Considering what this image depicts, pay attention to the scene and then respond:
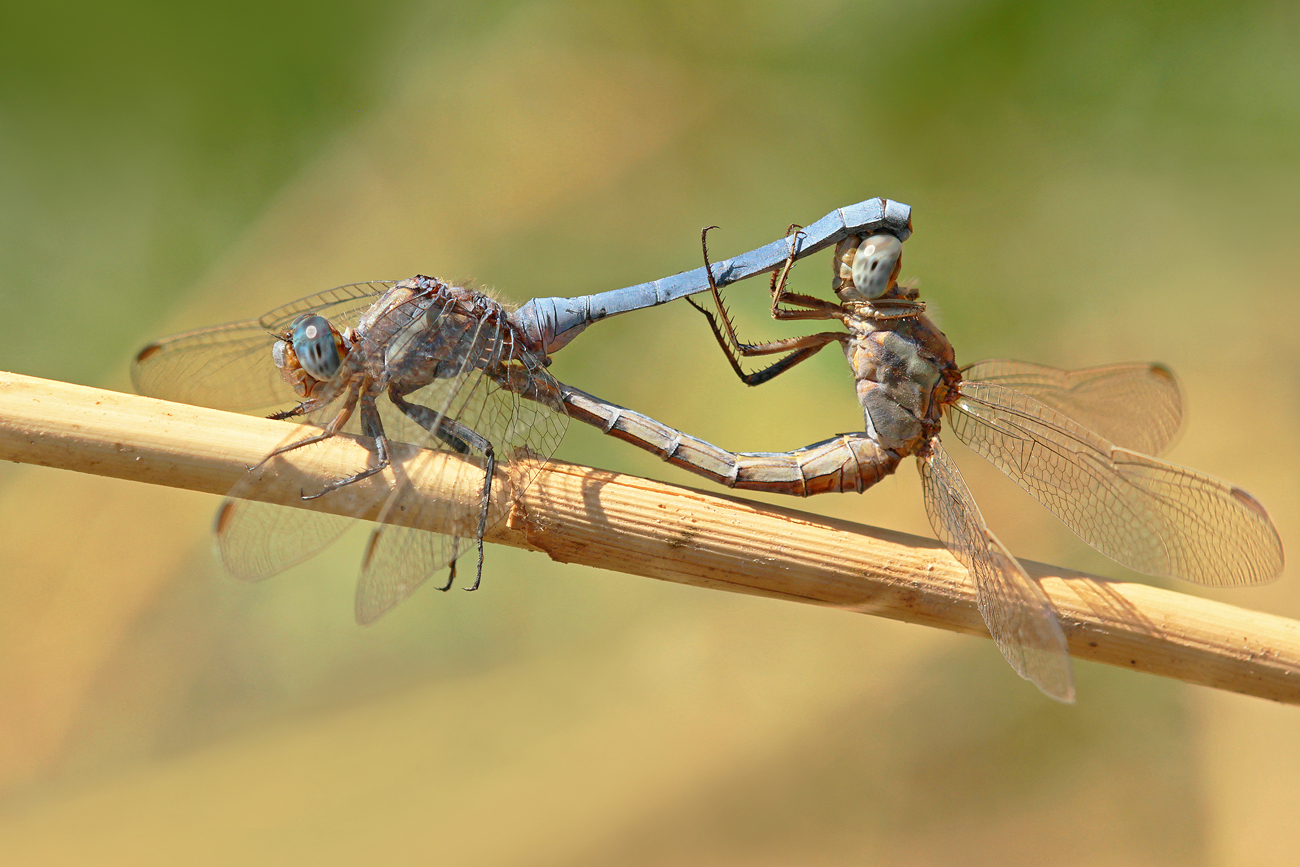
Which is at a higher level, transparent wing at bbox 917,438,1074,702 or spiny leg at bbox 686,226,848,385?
spiny leg at bbox 686,226,848,385

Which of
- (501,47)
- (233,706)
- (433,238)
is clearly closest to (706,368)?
(433,238)

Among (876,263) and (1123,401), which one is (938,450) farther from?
(1123,401)

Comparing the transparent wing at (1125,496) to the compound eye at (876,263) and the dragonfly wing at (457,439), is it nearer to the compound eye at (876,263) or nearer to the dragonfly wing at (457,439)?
the compound eye at (876,263)

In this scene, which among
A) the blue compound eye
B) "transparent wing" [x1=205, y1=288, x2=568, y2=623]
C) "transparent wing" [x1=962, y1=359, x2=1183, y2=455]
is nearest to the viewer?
"transparent wing" [x1=205, y1=288, x2=568, y2=623]

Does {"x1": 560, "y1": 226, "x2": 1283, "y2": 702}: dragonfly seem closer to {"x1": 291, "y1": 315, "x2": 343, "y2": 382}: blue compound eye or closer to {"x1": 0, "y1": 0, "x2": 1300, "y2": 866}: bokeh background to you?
{"x1": 0, "y1": 0, "x2": 1300, "y2": 866}: bokeh background

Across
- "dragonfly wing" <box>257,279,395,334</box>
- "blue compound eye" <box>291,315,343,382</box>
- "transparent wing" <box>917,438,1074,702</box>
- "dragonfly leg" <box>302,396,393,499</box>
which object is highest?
"dragonfly wing" <box>257,279,395,334</box>

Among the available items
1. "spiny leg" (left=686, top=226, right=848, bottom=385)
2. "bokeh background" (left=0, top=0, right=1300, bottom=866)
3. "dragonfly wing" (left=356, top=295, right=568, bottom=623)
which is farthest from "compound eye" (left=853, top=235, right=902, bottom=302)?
"dragonfly wing" (left=356, top=295, right=568, bottom=623)
